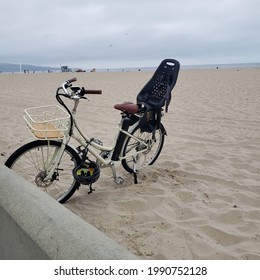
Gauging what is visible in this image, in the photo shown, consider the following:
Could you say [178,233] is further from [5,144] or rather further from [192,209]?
[5,144]

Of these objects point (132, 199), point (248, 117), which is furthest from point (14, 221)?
point (248, 117)

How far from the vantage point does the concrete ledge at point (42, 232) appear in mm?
1276

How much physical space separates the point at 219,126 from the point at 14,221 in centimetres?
608

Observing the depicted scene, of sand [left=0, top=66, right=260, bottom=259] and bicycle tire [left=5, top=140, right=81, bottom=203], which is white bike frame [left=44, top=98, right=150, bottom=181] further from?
sand [left=0, top=66, right=260, bottom=259]

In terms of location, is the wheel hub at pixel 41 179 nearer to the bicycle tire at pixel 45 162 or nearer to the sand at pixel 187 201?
the bicycle tire at pixel 45 162

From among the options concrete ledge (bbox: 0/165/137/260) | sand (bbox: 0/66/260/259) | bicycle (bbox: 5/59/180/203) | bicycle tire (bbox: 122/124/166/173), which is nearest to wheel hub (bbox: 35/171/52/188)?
bicycle (bbox: 5/59/180/203)

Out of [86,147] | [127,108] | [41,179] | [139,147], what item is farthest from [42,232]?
[139,147]

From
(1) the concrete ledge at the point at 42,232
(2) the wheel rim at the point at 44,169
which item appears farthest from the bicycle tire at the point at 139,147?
(1) the concrete ledge at the point at 42,232

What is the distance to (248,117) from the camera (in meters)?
7.90

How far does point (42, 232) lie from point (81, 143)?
1766 mm

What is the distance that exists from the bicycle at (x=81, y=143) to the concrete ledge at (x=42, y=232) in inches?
43.0

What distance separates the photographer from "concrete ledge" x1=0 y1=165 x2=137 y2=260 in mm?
1276

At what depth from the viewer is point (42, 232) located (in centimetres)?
136

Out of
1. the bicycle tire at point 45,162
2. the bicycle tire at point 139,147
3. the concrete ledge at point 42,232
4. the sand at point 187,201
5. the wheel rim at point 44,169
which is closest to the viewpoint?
the concrete ledge at point 42,232
